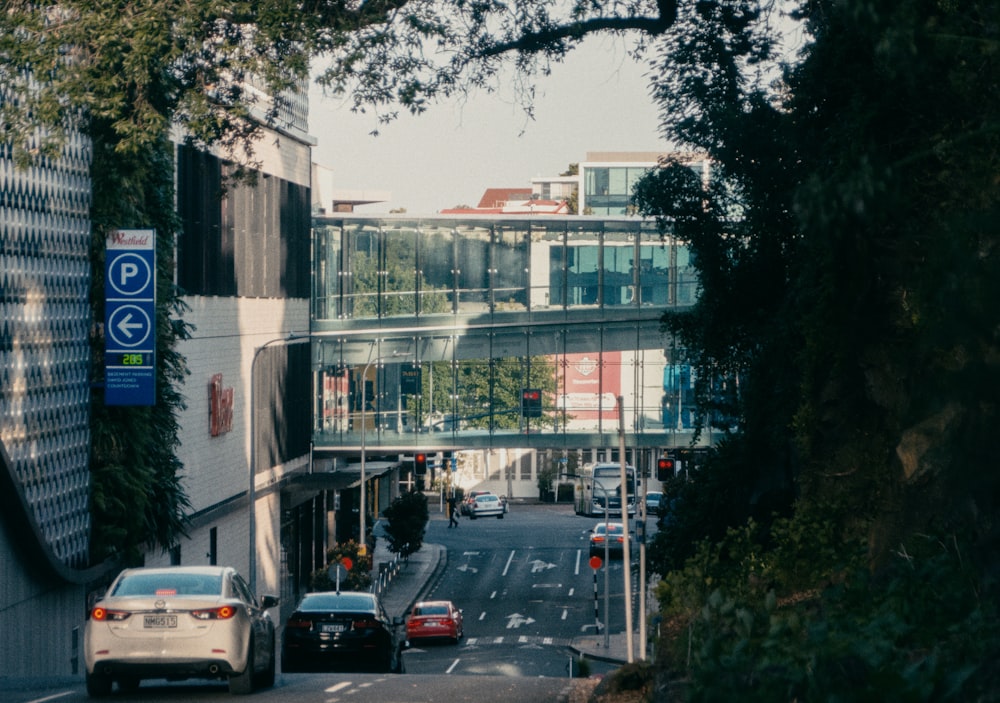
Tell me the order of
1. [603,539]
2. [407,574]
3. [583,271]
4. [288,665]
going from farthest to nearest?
[407,574]
[603,539]
[583,271]
[288,665]

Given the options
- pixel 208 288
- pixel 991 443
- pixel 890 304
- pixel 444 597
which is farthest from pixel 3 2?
pixel 444 597

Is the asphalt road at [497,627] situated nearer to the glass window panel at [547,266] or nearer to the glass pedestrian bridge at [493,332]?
the glass pedestrian bridge at [493,332]

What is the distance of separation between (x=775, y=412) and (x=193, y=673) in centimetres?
786

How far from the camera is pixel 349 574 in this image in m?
50.6

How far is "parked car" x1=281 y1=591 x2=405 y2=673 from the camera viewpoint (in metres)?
22.1

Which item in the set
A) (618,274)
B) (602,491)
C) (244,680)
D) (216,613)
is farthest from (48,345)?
(602,491)

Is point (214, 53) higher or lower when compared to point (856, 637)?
higher

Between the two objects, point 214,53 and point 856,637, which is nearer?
point 856,637

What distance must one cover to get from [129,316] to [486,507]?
5778 cm

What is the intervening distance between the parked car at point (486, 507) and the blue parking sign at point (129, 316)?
5731 cm

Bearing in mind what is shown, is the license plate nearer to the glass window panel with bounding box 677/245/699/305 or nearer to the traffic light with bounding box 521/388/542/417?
the traffic light with bounding box 521/388/542/417

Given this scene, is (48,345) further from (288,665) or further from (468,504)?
(468,504)

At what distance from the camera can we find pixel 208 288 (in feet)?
130

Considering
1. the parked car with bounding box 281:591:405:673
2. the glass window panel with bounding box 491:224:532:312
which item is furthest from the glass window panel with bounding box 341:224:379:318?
the parked car with bounding box 281:591:405:673
